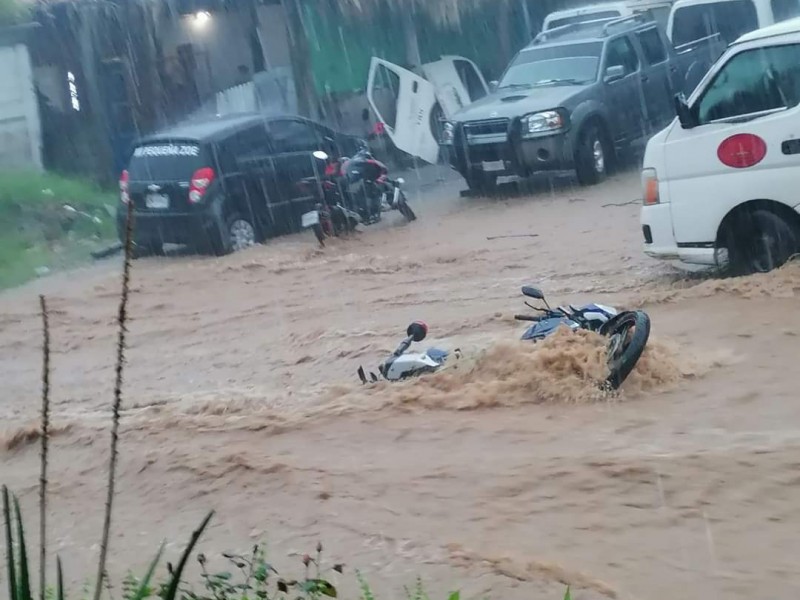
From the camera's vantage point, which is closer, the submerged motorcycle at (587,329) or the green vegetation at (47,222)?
the submerged motorcycle at (587,329)

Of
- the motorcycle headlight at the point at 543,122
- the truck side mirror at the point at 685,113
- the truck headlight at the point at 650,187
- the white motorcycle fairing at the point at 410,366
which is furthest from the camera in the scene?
the motorcycle headlight at the point at 543,122

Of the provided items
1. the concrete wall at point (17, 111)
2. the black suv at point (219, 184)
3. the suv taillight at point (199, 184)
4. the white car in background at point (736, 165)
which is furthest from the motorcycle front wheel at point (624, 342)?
the concrete wall at point (17, 111)

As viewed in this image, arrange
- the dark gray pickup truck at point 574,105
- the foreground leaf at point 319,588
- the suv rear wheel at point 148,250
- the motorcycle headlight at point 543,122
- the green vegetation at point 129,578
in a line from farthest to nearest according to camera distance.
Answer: the dark gray pickup truck at point 574,105
the motorcycle headlight at point 543,122
the suv rear wheel at point 148,250
the foreground leaf at point 319,588
the green vegetation at point 129,578

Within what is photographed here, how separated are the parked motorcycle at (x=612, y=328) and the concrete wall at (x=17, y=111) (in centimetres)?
1279

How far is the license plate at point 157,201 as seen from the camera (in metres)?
14.2

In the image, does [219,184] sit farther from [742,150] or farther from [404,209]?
[742,150]

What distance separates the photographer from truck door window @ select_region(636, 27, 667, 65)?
1761cm

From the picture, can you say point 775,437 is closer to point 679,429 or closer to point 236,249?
point 679,429

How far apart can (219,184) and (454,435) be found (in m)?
8.46

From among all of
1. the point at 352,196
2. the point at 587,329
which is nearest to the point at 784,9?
the point at 352,196

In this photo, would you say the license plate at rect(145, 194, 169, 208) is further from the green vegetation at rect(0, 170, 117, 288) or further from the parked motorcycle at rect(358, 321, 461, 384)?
the parked motorcycle at rect(358, 321, 461, 384)

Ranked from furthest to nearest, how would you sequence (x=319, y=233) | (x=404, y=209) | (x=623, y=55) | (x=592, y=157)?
1. (x=623, y=55)
2. (x=592, y=157)
3. (x=404, y=209)
4. (x=319, y=233)

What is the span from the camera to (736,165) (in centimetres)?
824

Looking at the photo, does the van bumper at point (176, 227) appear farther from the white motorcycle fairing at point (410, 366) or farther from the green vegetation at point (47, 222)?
the white motorcycle fairing at point (410, 366)
